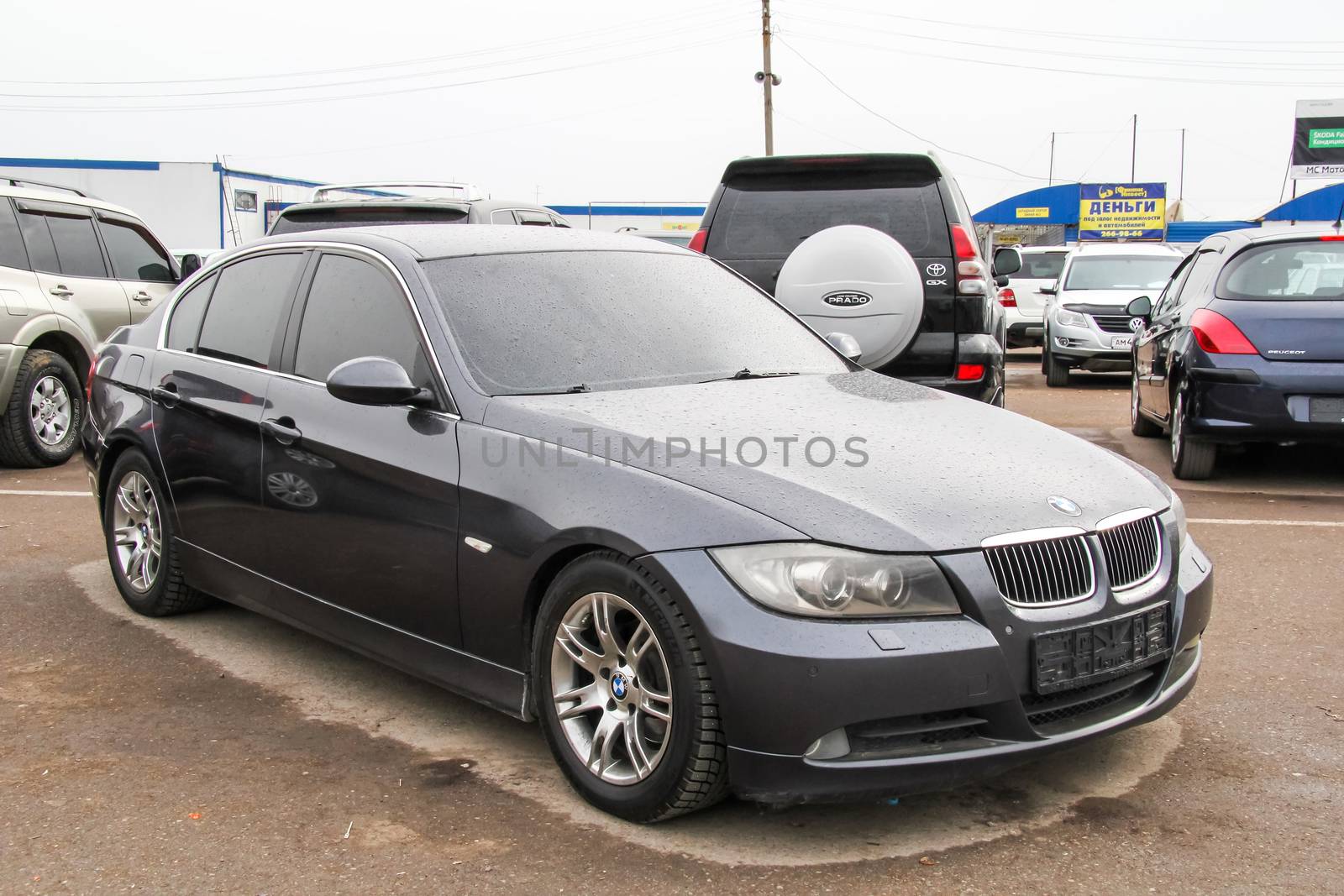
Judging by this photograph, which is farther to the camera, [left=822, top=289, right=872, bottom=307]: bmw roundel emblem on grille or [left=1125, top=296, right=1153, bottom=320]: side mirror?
[left=1125, top=296, right=1153, bottom=320]: side mirror

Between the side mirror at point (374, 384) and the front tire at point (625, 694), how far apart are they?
2.69 ft

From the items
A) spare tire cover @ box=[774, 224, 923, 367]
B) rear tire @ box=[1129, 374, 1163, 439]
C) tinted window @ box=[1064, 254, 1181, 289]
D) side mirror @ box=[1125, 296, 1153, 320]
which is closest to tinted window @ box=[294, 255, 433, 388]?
spare tire cover @ box=[774, 224, 923, 367]

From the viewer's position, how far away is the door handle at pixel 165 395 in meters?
5.13

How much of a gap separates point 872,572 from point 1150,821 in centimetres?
106

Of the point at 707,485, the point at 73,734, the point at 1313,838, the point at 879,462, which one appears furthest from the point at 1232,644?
the point at 73,734

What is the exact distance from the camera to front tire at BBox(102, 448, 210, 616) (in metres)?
5.27

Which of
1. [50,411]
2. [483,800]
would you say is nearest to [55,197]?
[50,411]

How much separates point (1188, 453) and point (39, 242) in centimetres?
830

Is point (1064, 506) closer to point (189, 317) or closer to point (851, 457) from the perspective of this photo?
point (851, 457)

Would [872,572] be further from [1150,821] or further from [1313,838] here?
[1313,838]

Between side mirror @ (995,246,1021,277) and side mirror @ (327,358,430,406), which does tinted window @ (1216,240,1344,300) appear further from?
side mirror @ (327,358,430,406)

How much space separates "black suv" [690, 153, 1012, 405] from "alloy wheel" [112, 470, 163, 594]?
11.2ft

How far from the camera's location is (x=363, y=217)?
9820 millimetres

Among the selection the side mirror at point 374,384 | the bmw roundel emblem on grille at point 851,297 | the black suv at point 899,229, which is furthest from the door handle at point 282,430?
the black suv at point 899,229
